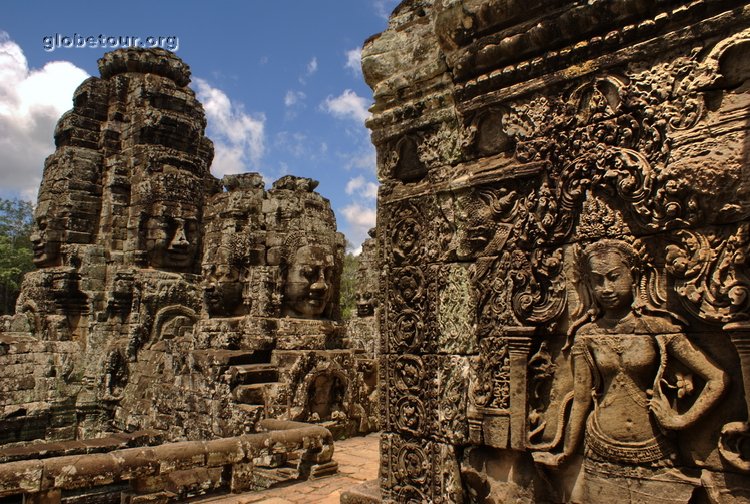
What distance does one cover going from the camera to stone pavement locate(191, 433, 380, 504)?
5297mm

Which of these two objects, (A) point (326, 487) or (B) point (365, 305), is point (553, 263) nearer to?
(A) point (326, 487)

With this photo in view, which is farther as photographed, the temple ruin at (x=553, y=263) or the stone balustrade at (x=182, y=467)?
the stone balustrade at (x=182, y=467)

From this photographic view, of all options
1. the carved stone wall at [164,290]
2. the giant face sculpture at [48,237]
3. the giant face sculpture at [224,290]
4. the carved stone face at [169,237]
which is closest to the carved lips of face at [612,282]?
the carved stone wall at [164,290]

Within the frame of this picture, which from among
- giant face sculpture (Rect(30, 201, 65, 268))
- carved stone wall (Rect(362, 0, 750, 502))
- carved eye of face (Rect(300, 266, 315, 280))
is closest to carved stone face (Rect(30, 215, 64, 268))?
giant face sculpture (Rect(30, 201, 65, 268))

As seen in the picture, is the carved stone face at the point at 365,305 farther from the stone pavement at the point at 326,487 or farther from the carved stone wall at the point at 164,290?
the stone pavement at the point at 326,487

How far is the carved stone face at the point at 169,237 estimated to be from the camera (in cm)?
1438

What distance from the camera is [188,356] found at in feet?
31.1

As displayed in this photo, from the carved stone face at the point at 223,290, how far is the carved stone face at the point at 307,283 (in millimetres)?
968

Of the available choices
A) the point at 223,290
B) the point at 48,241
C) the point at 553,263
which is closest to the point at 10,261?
the point at 48,241

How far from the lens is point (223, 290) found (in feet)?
34.2

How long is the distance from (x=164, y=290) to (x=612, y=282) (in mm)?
12603

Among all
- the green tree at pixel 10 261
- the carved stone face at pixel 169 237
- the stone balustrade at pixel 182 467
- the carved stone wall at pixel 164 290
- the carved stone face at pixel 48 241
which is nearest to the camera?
the stone balustrade at pixel 182 467

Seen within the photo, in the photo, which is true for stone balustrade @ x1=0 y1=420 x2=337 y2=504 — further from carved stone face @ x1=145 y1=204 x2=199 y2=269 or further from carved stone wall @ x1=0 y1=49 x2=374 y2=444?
carved stone face @ x1=145 y1=204 x2=199 y2=269

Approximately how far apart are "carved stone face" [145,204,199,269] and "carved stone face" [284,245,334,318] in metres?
5.33
